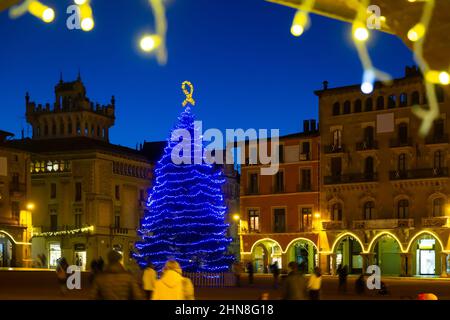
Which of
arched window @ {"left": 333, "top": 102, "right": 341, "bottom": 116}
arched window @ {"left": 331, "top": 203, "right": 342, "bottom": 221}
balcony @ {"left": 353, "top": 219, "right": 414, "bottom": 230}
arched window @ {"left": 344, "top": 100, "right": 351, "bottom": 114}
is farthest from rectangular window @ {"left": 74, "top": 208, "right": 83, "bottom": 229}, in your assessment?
arched window @ {"left": 344, "top": 100, "right": 351, "bottom": 114}

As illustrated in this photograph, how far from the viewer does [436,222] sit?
52094mm

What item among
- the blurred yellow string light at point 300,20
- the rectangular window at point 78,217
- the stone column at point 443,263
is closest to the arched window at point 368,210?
the stone column at point 443,263

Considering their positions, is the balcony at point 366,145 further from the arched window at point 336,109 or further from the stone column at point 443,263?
the stone column at point 443,263

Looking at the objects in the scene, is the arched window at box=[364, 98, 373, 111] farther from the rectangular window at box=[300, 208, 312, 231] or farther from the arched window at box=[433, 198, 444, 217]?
the rectangular window at box=[300, 208, 312, 231]

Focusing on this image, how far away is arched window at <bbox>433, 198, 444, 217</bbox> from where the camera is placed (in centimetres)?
5275

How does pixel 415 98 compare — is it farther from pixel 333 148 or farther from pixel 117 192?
pixel 117 192

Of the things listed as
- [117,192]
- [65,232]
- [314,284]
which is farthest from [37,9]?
[117,192]

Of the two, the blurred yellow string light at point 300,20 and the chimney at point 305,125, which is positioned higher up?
the chimney at point 305,125

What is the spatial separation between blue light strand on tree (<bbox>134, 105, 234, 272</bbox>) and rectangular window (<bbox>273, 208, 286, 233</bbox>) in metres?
24.7

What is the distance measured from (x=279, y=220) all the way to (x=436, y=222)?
12.0 metres

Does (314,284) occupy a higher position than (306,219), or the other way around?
(306,219)

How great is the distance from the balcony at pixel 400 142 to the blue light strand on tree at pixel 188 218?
22.5m

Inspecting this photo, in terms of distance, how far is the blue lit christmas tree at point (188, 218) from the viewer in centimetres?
3438
